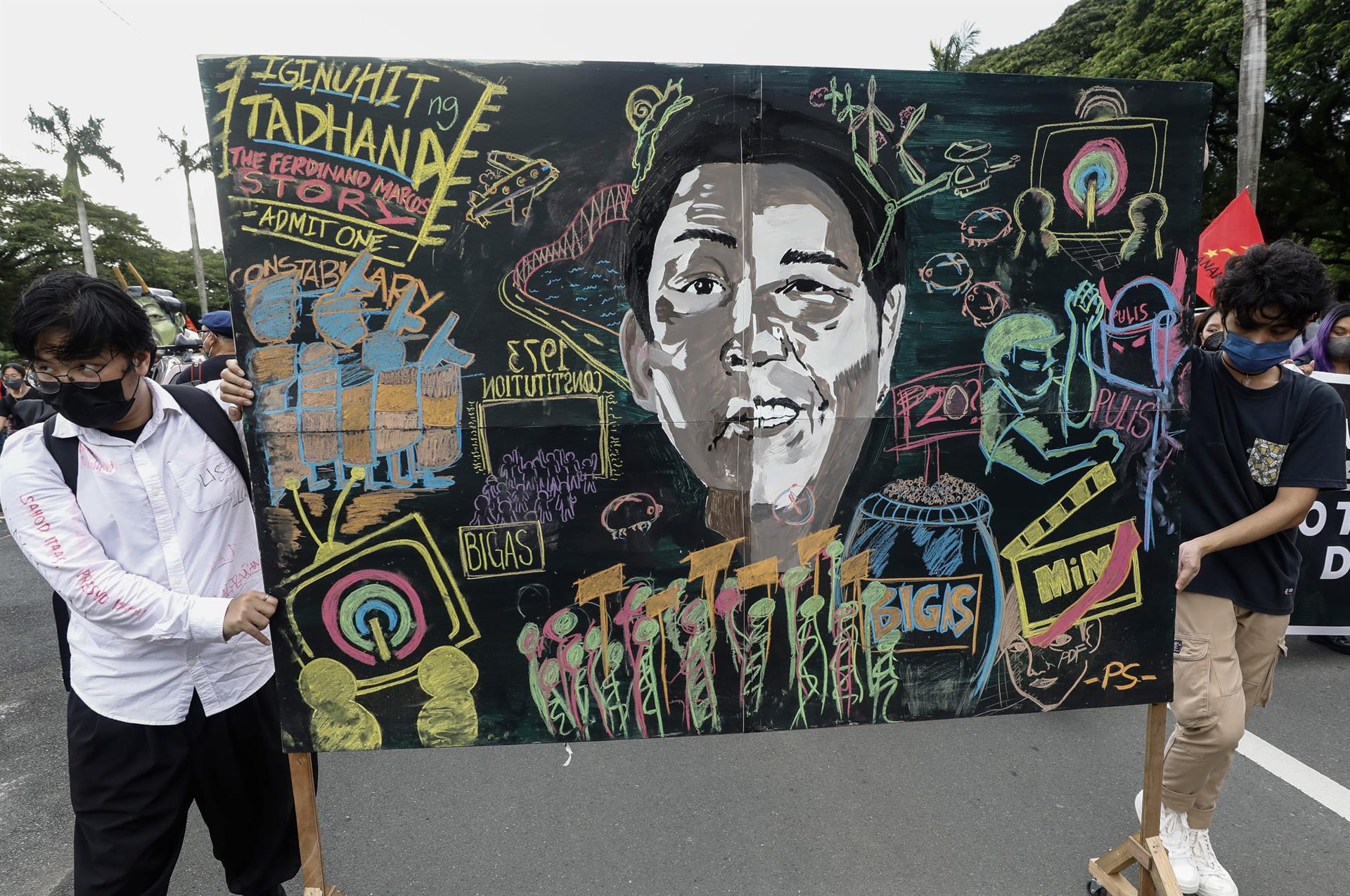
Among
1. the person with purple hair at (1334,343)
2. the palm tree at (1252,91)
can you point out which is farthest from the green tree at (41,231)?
the person with purple hair at (1334,343)

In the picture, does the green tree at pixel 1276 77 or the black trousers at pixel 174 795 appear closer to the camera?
the black trousers at pixel 174 795

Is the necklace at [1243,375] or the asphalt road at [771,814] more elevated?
the necklace at [1243,375]

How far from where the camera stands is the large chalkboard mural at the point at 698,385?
1.78m

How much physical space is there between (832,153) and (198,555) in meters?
1.91

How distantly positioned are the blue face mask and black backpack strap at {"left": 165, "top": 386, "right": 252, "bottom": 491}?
2.87m

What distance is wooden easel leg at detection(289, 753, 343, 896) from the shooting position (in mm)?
1944

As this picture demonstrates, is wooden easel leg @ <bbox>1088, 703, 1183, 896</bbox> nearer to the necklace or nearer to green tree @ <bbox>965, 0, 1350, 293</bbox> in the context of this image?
the necklace

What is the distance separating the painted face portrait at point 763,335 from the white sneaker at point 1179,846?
1.66m

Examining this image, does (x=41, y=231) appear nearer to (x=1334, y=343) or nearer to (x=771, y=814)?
(x=771, y=814)

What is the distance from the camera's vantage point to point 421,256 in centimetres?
179

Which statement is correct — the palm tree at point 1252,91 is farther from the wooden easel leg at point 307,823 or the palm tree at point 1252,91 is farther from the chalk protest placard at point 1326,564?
the wooden easel leg at point 307,823

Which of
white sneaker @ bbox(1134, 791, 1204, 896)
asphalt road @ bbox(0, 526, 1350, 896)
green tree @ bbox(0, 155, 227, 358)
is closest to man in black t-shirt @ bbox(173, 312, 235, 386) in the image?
asphalt road @ bbox(0, 526, 1350, 896)

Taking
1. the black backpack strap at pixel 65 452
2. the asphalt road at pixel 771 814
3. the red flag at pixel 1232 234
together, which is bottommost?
the asphalt road at pixel 771 814

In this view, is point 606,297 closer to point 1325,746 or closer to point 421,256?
point 421,256
